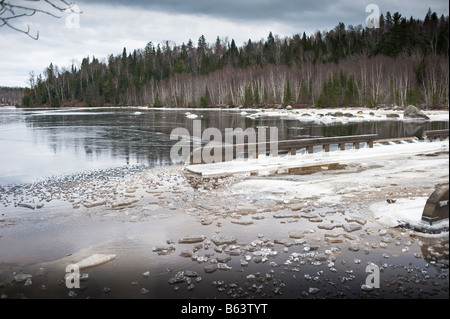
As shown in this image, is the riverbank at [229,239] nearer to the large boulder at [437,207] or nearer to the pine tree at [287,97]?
the large boulder at [437,207]

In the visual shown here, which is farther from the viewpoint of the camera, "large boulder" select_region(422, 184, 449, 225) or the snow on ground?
the snow on ground

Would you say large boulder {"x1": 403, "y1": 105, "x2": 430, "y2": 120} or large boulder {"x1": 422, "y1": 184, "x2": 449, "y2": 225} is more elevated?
large boulder {"x1": 403, "y1": 105, "x2": 430, "y2": 120}

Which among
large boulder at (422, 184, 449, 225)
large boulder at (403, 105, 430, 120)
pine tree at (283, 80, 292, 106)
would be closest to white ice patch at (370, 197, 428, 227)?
large boulder at (422, 184, 449, 225)

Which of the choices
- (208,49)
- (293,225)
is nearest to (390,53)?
(208,49)

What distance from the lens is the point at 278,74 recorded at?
92.4 meters

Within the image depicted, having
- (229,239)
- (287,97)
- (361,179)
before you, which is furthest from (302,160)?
(287,97)

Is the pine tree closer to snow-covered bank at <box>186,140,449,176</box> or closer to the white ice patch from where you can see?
snow-covered bank at <box>186,140,449,176</box>

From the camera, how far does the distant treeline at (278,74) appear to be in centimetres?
6731

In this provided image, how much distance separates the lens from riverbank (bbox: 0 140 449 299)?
5.36m

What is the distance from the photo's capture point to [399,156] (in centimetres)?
1605

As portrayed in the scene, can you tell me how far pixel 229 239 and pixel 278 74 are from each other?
3497 inches

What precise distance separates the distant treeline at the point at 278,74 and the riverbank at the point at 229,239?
28.5 metres

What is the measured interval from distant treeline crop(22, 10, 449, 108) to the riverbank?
28.5 meters

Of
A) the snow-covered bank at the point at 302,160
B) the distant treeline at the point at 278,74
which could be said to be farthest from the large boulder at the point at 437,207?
the distant treeline at the point at 278,74
